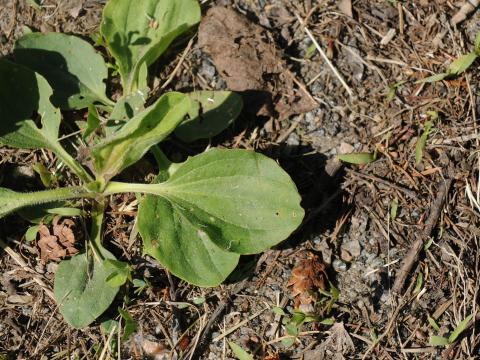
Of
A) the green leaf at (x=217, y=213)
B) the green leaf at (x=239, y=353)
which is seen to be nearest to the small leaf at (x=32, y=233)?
the green leaf at (x=217, y=213)

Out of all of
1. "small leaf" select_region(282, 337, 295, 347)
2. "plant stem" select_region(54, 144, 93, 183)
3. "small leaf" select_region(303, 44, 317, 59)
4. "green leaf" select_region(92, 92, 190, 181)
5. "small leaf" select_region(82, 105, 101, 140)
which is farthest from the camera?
"small leaf" select_region(303, 44, 317, 59)

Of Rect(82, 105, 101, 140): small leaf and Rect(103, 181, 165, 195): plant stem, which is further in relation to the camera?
Rect(103, 181, 165, 195): plant stem

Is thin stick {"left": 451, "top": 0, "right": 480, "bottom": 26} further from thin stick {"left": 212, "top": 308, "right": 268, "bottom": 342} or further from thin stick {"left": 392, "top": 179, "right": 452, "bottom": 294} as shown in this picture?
thin stick {"left": 212, "top": 308, "right": 268, "bottom": 342}

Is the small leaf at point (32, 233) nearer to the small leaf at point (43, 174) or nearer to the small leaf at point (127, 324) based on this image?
the small leaf at point (43, 174)

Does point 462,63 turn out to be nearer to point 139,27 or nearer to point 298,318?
point 298,318

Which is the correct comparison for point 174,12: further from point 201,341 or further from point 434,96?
point 201,341

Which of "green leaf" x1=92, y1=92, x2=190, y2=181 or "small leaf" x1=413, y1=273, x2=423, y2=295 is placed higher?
"green leaf" x1=92, y1=92, x2=190, y2=181

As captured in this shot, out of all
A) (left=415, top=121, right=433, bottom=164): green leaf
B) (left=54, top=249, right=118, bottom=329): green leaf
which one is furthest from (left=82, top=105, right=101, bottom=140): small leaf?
(left=415, top=121, right=433, bottom=164): green leaf

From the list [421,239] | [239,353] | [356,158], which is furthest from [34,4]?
[421,239]
